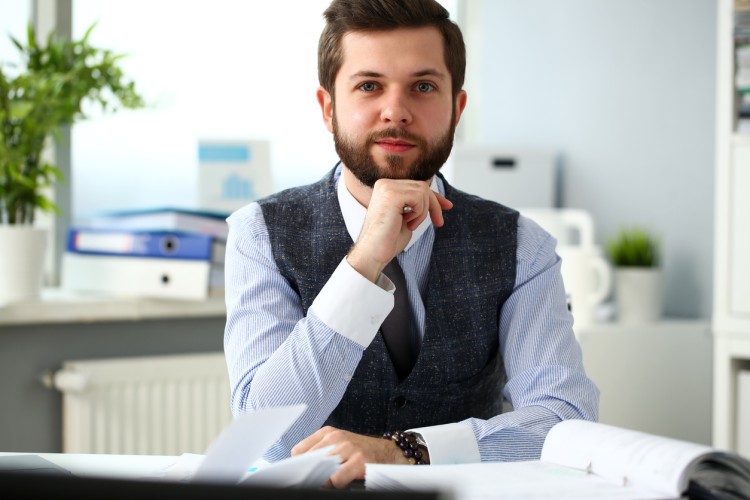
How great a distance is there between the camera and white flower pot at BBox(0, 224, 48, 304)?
2.38m

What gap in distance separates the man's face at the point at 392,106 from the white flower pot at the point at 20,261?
1.18m

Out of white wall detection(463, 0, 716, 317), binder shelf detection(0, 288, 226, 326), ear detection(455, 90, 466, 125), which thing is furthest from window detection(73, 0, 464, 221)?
ear detection(455, 90, 466, 125)

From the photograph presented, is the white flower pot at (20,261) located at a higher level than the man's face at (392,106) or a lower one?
lower

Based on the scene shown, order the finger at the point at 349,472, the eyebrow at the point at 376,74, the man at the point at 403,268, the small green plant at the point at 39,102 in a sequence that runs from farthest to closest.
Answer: the small green plant at the point at 39,102, the eyebrow at the point at 376,74, the man at the point at 403,268, the finger at the point at 349,472

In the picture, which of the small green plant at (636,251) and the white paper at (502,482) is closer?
the white paper at (502,482)

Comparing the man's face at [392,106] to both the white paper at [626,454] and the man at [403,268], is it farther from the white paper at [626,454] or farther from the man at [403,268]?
the white paper at [626,454]

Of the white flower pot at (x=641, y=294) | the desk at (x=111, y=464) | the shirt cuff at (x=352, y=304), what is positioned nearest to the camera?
the desk at (x=111, y=464)

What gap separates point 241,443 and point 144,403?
1841 millimetres

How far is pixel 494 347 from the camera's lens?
156cm

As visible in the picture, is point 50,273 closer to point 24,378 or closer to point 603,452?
point 24,378

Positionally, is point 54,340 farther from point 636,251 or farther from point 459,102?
point 636,251

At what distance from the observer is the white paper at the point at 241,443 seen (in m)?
0.81

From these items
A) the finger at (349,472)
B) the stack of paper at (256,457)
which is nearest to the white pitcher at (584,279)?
the finger at (349,472)

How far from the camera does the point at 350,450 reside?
41.9 inches
